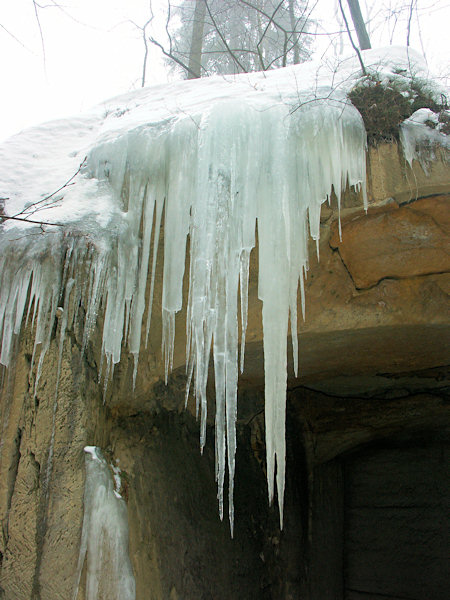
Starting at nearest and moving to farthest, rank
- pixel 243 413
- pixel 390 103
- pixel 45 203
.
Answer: pixel 390 103 < pixel 45 203 < pixel 243 413

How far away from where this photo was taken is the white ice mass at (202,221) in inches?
75.5

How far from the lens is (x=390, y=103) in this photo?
6.82 ft

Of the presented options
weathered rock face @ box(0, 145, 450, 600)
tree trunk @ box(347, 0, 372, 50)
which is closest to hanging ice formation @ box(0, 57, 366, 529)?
weathered rock face @ box(0, 145, 450, 600)

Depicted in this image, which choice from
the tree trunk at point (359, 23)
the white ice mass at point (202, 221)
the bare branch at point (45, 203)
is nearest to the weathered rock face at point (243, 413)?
the white ice mass at point (202, 221)

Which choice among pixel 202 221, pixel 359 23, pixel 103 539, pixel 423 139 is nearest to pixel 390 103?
pixel 423 139

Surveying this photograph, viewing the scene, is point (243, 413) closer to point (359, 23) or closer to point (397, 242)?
point (397, 242)

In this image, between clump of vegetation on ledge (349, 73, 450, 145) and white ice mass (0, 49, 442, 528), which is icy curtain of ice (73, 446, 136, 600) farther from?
clump of vegetation on ledge (349, 73, 450, 145)

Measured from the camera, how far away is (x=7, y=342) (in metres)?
2.22

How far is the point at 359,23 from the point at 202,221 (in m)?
2.31

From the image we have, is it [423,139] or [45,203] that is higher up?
[423,139]

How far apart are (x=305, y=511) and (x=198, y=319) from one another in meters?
2.03

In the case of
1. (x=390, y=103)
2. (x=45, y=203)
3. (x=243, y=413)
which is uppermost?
(x=390, y=103)

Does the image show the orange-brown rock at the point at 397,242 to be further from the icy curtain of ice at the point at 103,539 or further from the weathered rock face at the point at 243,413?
the icy curtain of ice at the point at 103,539

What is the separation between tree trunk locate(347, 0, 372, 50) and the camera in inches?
133
